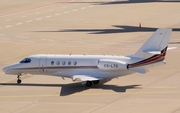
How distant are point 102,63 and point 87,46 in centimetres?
1933

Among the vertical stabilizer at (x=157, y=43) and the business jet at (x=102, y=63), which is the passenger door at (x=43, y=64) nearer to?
the business jet at (x=102, y=63)

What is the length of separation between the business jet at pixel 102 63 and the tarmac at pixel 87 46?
107 centimetres

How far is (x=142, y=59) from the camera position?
171 ft

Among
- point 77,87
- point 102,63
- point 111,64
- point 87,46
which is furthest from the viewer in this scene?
point 87,46

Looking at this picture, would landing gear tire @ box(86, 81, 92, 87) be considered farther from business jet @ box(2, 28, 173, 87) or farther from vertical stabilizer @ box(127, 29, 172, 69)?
vertical stabilizer @ box(127, 29, 172, 69)

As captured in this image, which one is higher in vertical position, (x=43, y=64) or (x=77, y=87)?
(x=43, y=64)

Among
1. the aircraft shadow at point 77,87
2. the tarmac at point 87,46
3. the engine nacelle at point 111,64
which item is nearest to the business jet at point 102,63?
the engine nacelle at point 111,64

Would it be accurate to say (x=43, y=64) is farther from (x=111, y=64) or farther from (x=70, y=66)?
(x=111, y=64)

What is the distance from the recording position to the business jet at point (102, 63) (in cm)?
5219

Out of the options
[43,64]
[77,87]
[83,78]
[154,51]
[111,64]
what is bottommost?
[77,87]

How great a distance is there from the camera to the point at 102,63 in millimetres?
52781

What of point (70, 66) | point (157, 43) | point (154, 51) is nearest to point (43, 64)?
point (70, 66)

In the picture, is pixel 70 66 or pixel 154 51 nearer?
pixel 154 51

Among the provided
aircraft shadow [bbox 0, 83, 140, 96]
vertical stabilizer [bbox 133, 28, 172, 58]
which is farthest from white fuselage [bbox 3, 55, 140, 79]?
vertical stabilizer [bbox 133, 28, 172, 58]
